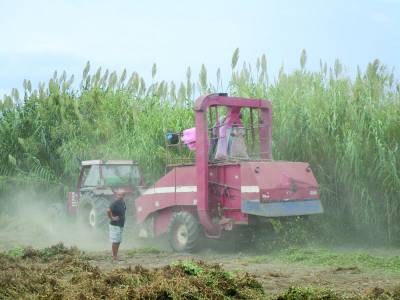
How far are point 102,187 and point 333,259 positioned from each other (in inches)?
231

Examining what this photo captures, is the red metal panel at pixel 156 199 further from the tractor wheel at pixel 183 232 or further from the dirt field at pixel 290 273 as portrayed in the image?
the dirt field at pixel 290 273

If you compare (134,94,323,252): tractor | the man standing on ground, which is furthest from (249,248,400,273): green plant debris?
the man standing on ground

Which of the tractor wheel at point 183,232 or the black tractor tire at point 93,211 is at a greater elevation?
the black tractor tire at point 93,211

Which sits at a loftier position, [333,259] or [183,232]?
[183,232]

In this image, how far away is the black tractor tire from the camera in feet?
44.1

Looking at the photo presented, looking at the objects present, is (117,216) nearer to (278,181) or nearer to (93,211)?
(93,211)

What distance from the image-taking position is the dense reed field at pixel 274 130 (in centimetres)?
1141

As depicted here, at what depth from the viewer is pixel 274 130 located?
42.1 feet

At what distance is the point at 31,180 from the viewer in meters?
19.3

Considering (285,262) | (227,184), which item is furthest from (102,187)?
(285,262)

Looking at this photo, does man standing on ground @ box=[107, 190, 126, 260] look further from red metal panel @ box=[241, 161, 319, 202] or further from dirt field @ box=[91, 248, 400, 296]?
red metal panel @ box=[241, 161, 319, 202]

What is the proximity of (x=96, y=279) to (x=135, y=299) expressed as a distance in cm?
120

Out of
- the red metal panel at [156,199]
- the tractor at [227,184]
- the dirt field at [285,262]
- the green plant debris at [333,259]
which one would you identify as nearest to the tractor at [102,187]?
the dirt field at [285,262]

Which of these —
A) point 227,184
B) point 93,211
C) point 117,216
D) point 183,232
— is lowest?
point 183,232
